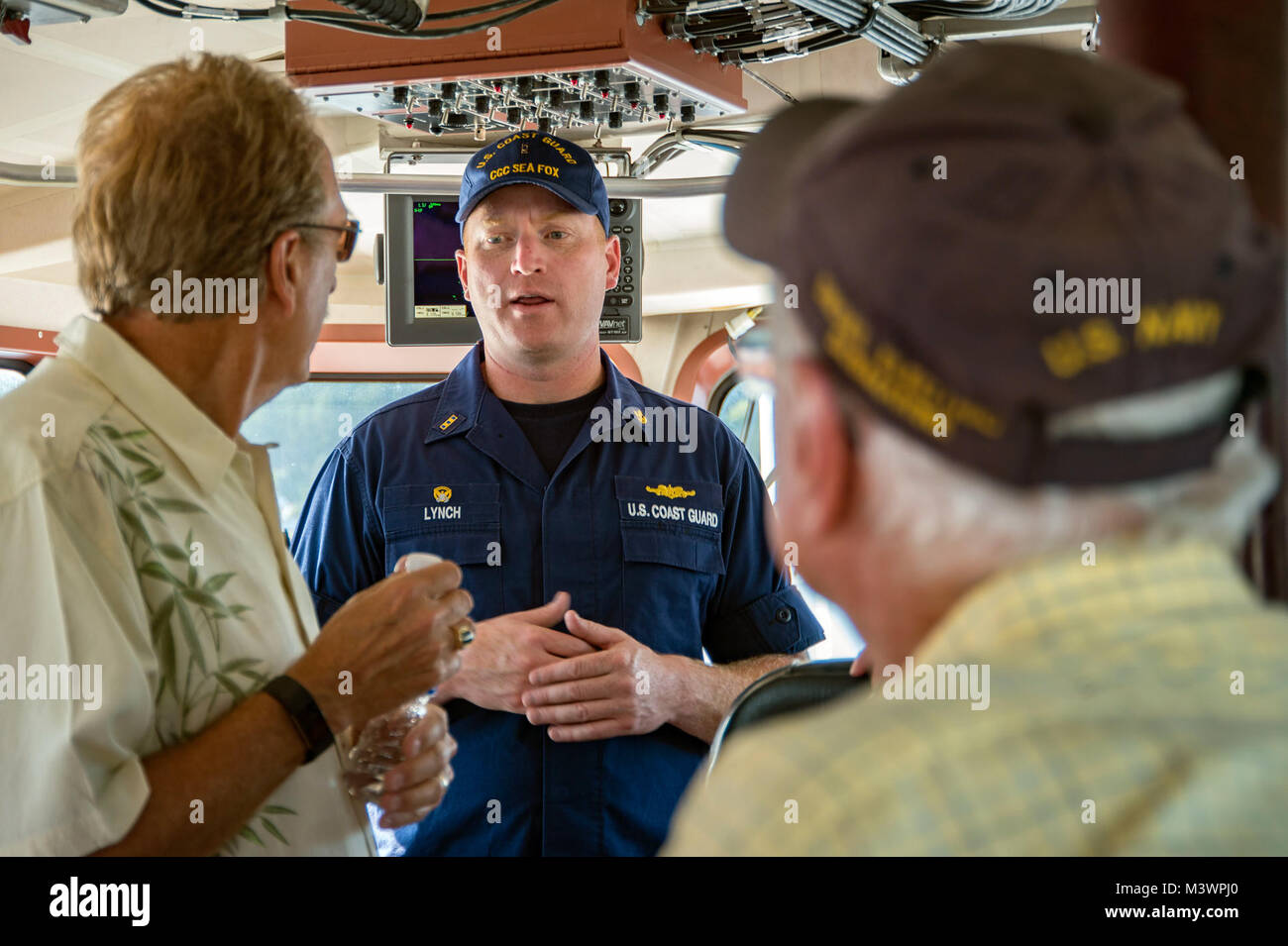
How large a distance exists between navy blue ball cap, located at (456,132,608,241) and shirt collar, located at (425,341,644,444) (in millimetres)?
324

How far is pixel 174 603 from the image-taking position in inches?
47.8

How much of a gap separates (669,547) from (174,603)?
1.14 metres

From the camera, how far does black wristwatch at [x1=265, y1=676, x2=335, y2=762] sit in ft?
4.04

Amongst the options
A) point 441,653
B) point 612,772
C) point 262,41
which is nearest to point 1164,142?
point 441,653

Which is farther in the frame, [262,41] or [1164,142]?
[262,41]

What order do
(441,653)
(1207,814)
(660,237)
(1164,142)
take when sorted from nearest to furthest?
(1207,814) → (1164,142) → (441,653) → (660,237)

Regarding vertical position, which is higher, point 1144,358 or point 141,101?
point 141,101

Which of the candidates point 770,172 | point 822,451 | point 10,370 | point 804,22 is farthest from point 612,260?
point 10,370

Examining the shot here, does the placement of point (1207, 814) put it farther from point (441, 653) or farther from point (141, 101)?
point (141, 101)

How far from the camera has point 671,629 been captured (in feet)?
7.27

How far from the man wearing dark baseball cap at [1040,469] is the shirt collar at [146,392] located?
815 millimetres

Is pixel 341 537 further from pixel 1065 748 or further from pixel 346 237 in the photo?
pixel 1065 748

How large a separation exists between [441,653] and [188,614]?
290 mm

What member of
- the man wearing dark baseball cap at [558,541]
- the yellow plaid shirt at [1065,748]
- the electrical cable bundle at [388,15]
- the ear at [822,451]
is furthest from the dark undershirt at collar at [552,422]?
the yellow plaid shirt at [1065,748]
